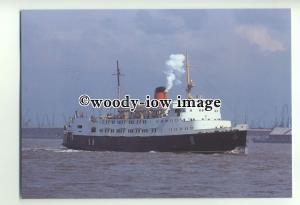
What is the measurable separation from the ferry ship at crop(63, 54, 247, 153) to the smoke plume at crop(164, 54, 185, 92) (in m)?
0.04

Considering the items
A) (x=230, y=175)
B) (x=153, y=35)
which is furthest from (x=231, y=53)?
(x=230, y=175)

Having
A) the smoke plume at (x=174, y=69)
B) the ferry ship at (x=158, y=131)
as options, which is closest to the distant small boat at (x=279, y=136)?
the ferry ship at (x=158, y=131)

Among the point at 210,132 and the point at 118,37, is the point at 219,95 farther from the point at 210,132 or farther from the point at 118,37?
the point at 118,37

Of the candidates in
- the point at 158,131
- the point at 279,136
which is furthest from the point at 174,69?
the point at 279,136

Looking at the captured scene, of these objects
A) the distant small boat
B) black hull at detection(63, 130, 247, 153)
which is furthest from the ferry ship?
the distant small boat

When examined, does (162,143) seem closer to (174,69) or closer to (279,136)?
(174,69)

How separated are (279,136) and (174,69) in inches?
33.8

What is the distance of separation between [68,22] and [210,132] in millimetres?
1267

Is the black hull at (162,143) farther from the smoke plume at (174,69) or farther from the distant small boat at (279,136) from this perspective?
the smoke plume at (174,69)

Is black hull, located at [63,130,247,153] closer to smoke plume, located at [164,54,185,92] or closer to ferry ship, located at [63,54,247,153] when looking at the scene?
ferry ship, located at [63,54,247,153]

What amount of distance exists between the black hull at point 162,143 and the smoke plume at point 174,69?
0.38 meters

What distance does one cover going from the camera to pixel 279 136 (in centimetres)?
409

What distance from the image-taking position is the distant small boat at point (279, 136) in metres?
4.09

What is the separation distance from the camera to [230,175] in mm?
4152
